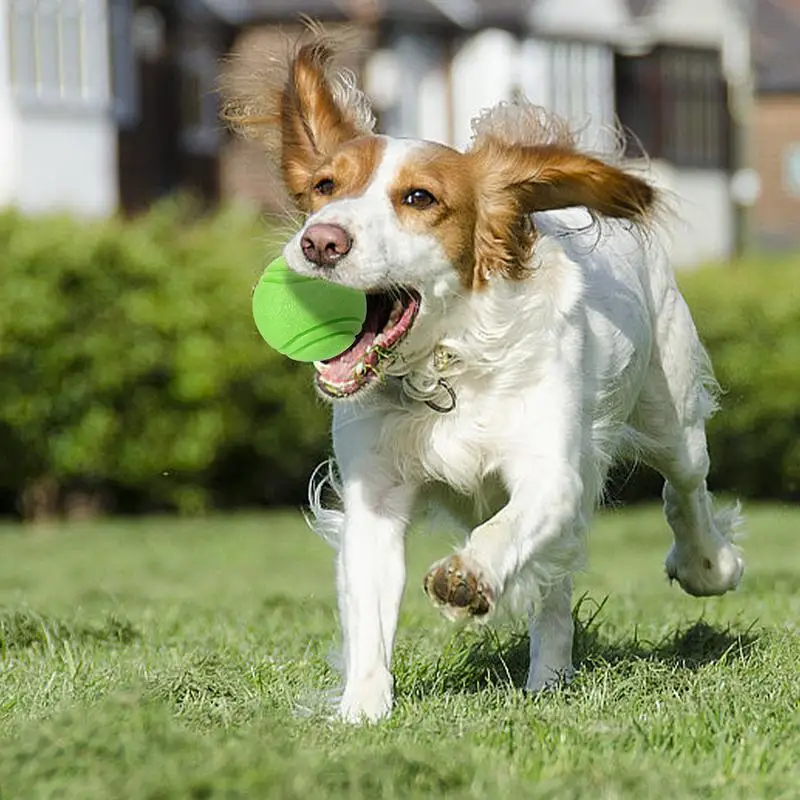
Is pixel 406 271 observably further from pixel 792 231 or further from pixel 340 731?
pixel 792 231

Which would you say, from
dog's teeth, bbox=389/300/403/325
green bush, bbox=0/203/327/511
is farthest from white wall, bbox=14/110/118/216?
dog's teeth, bbox=389/300/403/325

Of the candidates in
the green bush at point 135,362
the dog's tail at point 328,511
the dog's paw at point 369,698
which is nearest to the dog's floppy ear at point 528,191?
the dog's tail at point 328,511

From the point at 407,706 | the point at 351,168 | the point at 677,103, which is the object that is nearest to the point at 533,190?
the point at 351,168

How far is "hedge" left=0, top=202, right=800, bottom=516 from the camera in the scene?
564 inches

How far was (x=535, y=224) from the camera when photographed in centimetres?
500

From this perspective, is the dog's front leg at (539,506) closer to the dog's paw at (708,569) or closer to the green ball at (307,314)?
the green ball at (307,314)

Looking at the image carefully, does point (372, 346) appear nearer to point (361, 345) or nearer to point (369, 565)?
point (361, 345)

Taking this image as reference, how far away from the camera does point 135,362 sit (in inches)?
576

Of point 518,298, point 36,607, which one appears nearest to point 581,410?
point 518,298

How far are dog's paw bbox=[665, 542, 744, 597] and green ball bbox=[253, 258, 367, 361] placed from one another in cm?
193

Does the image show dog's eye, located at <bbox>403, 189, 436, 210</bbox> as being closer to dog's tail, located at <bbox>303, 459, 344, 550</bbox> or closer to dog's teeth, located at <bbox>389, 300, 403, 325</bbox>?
dog's teeth, located at <bbox>389, 300, 403, 325</bbox>

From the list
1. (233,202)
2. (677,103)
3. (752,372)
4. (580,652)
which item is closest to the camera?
(580,652)

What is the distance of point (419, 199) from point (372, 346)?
15.9 inches

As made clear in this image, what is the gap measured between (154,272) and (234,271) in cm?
69
